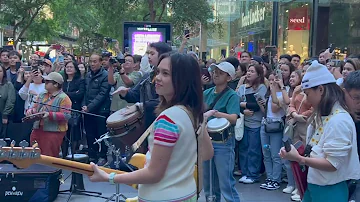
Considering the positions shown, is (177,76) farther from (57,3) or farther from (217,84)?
(57,3)

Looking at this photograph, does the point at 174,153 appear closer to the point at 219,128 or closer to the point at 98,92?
the point at 219,128

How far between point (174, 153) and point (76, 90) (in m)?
6.61

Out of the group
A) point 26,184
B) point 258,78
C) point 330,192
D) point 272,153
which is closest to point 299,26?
point 258,78

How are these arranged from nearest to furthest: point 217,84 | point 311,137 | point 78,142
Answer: point 311,137
point 217,84
point 78,142

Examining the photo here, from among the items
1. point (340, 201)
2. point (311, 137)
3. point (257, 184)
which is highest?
point (311, 137)

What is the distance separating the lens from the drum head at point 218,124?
5.26 meters

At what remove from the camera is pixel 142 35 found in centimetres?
1243

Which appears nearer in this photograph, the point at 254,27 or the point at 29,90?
the point at 29,90

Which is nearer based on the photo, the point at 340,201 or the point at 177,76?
the point at 177,76

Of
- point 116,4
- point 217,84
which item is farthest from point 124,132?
point 116,4

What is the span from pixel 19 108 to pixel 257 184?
4.23 meters

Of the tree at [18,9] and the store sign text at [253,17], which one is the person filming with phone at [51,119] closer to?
the store sign text at [253,17]

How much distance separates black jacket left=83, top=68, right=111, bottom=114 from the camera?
865cm

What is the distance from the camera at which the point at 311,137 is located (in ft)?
11.6
